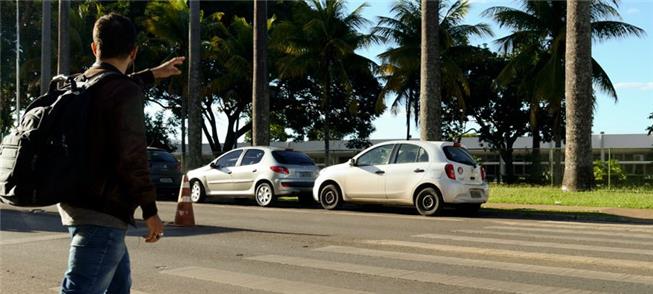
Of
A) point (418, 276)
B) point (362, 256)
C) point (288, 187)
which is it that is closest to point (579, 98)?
point (288, 187)

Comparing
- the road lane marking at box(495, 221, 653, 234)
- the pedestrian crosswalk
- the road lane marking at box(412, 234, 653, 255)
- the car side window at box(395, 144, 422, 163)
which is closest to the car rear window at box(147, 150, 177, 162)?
the car side window at box(395, 144, 422, 163)

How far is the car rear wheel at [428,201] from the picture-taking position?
45.2 feet

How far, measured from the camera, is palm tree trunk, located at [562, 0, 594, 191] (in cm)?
1891

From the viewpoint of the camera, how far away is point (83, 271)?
3.26m

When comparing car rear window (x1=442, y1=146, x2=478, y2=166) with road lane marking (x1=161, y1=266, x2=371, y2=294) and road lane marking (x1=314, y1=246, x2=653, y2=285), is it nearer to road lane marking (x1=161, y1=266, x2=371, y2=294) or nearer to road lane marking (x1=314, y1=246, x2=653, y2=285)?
road lane marking (x1=314, y1=246, x2=653, y2=285)

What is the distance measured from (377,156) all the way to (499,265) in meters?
7.38

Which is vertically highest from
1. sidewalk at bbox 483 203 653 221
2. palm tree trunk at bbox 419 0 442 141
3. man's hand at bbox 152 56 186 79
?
palm tree trunk at bbox 419 0 442 141

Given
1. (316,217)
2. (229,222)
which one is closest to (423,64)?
(316,217)

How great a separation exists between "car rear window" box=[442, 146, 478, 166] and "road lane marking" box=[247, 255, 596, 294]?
647 cm

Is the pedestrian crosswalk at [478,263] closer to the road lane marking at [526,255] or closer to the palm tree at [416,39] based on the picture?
the road lane marking at [526,255]

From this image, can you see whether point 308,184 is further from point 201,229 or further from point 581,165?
point 581,165

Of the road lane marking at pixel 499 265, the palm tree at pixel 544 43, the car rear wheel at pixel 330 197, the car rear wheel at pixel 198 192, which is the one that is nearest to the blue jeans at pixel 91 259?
the road lane marking at pixel 499 265

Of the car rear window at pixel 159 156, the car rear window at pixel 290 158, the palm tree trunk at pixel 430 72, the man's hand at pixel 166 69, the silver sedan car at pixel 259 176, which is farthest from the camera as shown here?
the car rear window at pixel 159 156

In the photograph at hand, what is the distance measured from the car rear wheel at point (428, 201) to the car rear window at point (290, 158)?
3.84 metres
